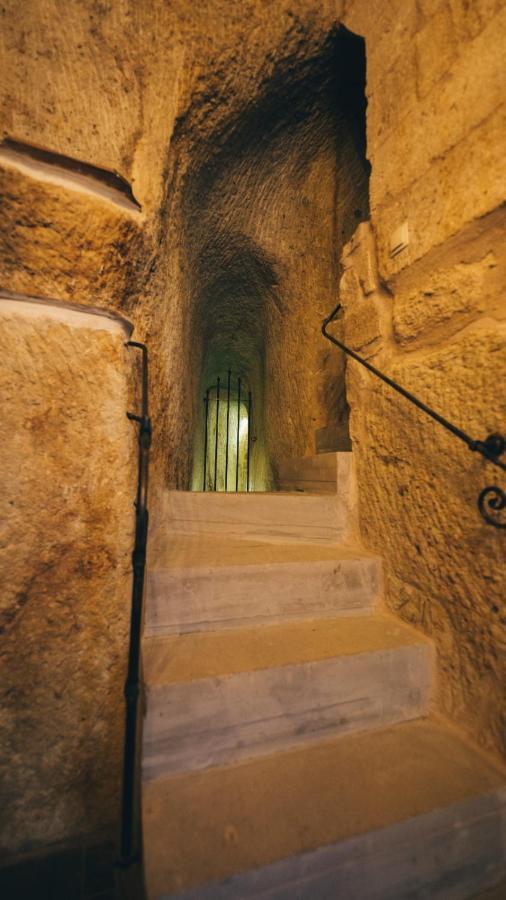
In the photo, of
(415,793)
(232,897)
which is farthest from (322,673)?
(232,897)

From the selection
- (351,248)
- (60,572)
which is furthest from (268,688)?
(351,248)

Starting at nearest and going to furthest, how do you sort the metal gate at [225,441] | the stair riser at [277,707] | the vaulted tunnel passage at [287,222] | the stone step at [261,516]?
1. the stair riser at [277,707]
2. the stone step at [261,516]
3. the vaulted tunnel passage at [287,222]
4. the metal gate at [225,441]

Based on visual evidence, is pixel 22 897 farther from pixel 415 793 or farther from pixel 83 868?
pixel 415 793

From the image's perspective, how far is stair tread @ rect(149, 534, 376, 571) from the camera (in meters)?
1.44

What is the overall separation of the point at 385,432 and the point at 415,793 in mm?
1139

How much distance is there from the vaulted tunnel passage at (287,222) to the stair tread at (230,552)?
1.14 meters

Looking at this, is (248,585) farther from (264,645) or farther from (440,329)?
(440,329)

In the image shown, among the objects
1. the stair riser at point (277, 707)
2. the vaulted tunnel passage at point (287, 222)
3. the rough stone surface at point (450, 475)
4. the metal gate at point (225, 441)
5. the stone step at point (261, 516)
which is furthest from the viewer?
the metal gate at point (225, 441)

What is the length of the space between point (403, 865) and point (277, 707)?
1.37 ft

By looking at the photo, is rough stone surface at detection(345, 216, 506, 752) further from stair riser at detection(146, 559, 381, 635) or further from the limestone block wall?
the limestone block wall

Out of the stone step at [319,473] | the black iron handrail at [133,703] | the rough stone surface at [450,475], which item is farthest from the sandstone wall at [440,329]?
the black iron handrail at [133,703]

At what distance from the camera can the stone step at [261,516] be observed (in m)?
1.88

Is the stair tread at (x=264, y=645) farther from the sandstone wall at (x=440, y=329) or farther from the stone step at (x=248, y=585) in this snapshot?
the sandstone wall at (x=440, y=329)

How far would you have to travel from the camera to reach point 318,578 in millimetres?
1520
